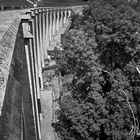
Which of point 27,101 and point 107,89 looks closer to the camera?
point 27,101

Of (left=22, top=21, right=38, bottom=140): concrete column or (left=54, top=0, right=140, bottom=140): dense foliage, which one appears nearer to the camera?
(left=22, top=21, right=38, bottom=140): concrete column

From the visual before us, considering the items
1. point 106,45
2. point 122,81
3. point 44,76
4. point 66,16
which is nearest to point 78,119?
point 122,81

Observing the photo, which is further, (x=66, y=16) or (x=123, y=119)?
(x=66, y=16)

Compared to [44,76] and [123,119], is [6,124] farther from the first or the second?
[44,76]

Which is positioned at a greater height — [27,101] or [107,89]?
[27,101]

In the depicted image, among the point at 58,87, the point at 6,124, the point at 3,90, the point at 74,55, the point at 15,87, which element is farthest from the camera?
the point at 58,87

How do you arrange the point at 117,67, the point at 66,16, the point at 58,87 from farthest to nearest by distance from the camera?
the point at 66,16 → the point at 58,87 → the point at 117,67

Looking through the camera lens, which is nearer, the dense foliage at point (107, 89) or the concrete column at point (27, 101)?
the concrete column at point (27, 101)

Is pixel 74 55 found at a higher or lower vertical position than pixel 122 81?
higher
